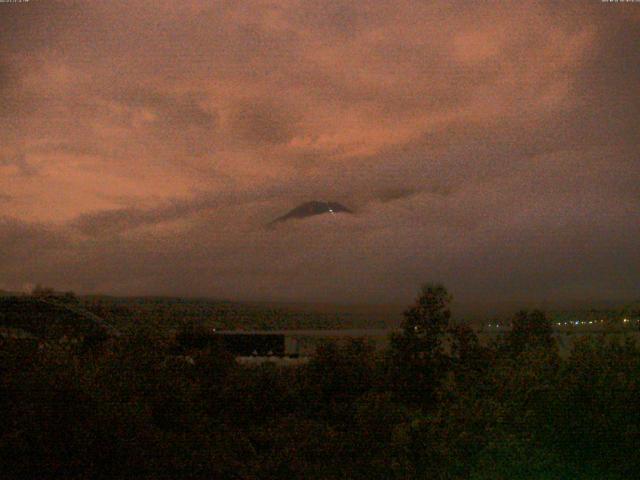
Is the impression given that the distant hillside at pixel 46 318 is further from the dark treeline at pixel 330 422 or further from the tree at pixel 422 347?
the tree at pixel 422 347

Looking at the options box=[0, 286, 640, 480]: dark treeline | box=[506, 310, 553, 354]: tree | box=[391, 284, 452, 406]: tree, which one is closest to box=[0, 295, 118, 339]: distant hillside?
box=[0, 286, 640, 480]: dark treeline

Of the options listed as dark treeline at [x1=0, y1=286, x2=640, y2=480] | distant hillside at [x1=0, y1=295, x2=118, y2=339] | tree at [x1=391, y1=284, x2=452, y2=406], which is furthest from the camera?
distant hillside at [x1=0, y1=295, x2=118, y2=339]

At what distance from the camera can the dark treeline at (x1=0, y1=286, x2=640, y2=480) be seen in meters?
6.68

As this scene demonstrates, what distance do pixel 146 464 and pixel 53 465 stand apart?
39.3 inches

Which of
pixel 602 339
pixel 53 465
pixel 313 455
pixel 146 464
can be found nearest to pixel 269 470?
pixel 313 455

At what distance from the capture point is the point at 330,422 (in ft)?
42.8

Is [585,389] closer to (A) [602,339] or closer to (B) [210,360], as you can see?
(A) [602,339]

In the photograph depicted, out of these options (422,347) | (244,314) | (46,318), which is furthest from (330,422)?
(244,314)

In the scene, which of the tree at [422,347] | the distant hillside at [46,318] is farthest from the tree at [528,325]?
the distant hillside at [46,318]

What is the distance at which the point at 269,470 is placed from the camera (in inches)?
340

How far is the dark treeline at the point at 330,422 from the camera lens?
263 inches

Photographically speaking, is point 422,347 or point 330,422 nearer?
point 330,422

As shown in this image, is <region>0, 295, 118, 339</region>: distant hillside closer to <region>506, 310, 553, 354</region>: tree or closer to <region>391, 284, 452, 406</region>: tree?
<region>391, 284, 452, 406</region>: tree

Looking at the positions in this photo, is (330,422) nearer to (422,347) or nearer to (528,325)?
(422,347)
